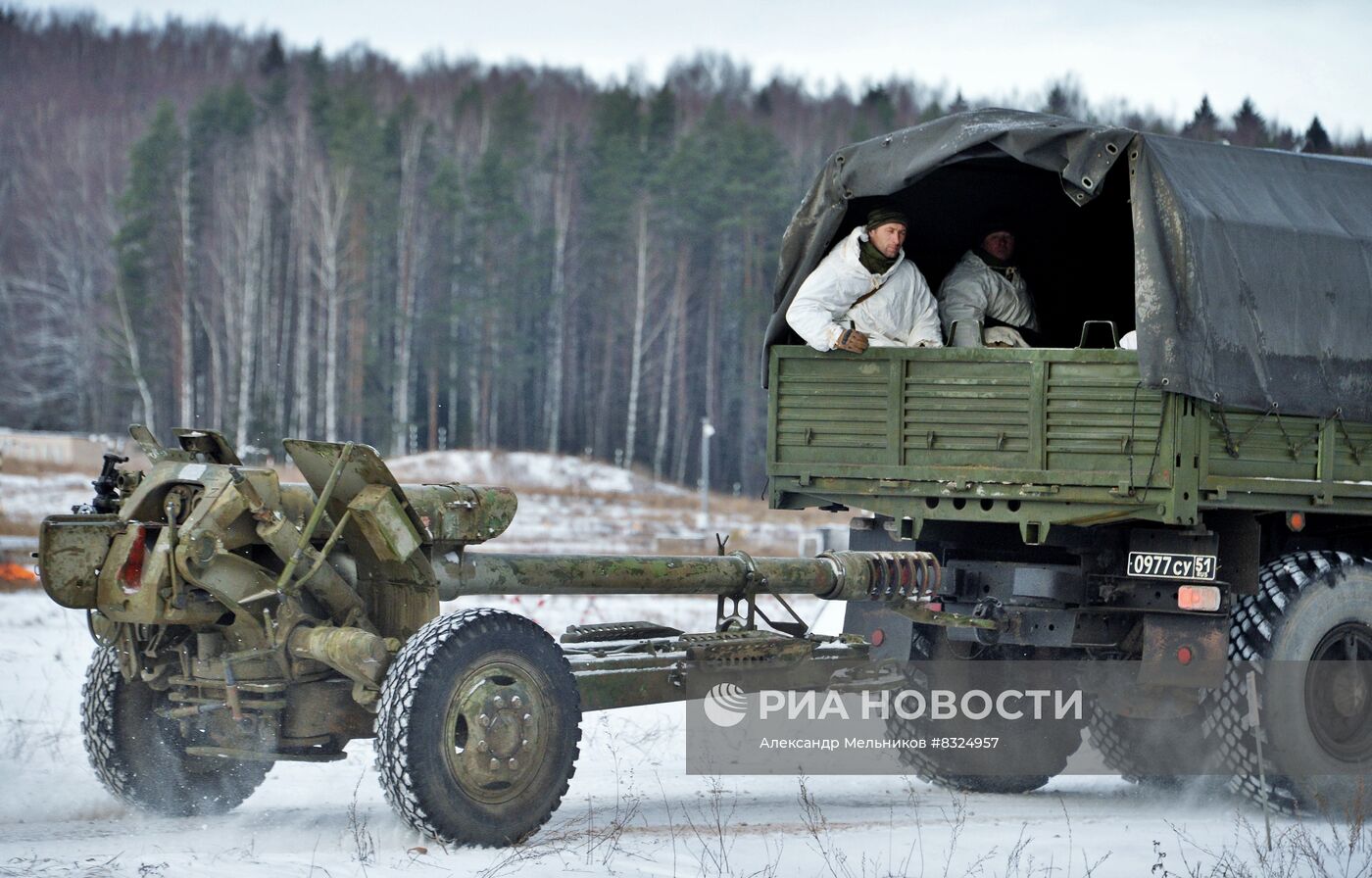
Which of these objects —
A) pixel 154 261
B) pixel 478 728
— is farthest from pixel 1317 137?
pixel 154 261

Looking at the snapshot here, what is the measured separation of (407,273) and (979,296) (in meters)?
43.1

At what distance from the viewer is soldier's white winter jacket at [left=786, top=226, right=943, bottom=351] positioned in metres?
8.55

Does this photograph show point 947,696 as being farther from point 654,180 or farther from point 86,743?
point 654,180

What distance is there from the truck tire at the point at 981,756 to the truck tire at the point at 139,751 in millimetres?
3863

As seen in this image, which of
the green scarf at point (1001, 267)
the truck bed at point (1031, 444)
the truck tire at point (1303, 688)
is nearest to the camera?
the truck bed at point (1031, 444)

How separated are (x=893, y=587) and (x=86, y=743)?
3856 mm

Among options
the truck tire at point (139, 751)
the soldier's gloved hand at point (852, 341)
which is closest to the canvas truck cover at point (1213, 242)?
the soldier's gloved hand at point (852, 341)

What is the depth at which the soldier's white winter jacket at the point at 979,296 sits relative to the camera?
9.35 meters

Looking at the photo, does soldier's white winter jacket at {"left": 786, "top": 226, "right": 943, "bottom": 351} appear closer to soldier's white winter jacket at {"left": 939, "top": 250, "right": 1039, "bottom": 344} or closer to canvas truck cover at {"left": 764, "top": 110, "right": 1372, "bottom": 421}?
canvas truck cover at {"left": 764, "top": 110, "right": 1372, "bottom": 421}

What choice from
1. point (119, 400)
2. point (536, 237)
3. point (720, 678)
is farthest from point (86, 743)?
point (536, 237)

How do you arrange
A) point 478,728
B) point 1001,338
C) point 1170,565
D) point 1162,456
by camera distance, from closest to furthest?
point 478,728
point 1162,456
point 1170,565
point 1001,338

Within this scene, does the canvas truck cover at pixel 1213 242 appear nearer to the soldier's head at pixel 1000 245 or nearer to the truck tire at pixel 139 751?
the soldier's head at pixel 1000 245

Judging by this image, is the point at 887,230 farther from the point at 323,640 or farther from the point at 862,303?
the point at 323,640

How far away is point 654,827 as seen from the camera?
7.18m
